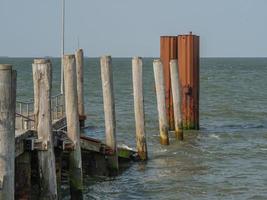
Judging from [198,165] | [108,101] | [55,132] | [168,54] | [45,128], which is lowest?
[198,165]

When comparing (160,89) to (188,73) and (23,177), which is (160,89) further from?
(23,177)

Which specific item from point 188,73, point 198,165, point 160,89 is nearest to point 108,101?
point 160,89

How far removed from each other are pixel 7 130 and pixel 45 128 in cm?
246

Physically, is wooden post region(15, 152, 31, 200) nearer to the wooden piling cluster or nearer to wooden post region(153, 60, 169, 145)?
the wooden piling cluster

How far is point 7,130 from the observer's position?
8.58m

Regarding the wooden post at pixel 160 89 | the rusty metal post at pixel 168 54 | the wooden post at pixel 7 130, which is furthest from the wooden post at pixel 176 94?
the wooden post at pixel 7 130

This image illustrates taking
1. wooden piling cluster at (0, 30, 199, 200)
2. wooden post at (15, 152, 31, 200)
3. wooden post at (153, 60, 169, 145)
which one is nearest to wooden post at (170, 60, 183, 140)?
wooden piling cluster at (0, 30, 199, 200)

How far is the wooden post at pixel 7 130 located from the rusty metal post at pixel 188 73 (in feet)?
43.9

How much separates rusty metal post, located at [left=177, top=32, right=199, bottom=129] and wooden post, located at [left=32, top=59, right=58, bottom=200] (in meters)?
10.9

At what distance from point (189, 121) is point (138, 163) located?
17.3 feet

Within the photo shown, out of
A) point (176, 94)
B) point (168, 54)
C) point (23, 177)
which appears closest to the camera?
point (23, 177)

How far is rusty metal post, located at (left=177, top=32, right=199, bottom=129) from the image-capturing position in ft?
70.8

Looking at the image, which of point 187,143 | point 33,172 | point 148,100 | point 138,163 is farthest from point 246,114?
point 33,172

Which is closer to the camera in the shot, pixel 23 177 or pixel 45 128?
pixel 45 128
